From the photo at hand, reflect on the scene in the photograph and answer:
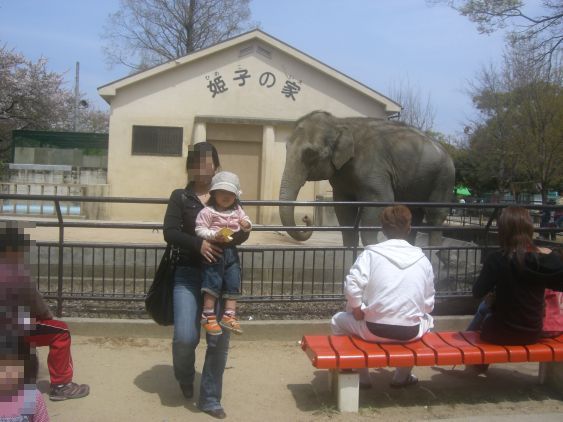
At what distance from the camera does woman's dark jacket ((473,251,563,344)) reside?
405 cm

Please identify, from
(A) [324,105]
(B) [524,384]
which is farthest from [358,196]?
(A) [324,105]

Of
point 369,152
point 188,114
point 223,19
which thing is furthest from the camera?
point 223,19

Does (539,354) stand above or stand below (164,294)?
below

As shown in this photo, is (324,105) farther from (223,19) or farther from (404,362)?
(223,19)

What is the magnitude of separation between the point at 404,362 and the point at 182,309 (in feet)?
5.06

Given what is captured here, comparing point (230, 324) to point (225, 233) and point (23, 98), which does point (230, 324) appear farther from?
point (23, 98)

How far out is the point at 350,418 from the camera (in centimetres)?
396

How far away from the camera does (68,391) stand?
4.17 metres

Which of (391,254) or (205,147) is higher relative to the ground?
(205,147)

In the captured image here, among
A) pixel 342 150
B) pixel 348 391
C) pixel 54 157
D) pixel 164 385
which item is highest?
pixel 54 157

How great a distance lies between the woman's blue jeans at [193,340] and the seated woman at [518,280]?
74.7 inches

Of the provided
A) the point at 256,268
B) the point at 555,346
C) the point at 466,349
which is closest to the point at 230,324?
the point at 466,349

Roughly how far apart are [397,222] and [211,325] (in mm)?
1501

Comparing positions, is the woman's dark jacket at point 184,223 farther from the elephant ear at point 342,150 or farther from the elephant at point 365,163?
the elephant ear at point 342,150
